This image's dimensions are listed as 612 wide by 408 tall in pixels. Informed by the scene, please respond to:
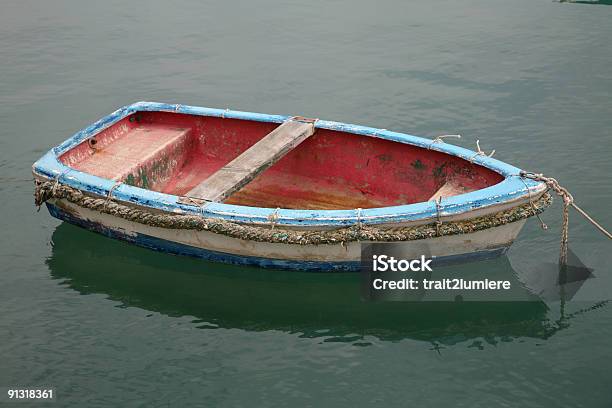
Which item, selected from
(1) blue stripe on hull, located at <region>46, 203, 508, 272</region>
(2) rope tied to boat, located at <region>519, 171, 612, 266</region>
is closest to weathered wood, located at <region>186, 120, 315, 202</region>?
(1) blue stripe on hull, located at <region>46, 203, 508, 272</region>

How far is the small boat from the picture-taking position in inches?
343

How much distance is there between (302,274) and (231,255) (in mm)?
883

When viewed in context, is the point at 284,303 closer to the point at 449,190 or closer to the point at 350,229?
the point at 350,229

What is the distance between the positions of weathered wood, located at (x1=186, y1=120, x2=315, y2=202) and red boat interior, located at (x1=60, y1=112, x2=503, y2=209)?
1.44 ft

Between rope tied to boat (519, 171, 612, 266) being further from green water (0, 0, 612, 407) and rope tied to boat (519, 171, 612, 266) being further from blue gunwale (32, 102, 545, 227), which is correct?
green water (0, 0, 612, 407)

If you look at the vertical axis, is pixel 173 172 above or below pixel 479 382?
above

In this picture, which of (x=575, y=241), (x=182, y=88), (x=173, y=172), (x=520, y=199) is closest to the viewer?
(x=520, y=199)

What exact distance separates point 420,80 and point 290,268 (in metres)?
7.34

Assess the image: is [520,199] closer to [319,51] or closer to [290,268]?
[290,268]

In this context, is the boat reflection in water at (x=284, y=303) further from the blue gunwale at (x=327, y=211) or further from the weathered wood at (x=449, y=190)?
the blue gunwale at (x=327, y=211)

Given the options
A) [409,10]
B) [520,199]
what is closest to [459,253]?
[520,199]

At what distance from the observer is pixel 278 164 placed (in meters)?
Result: 11.2

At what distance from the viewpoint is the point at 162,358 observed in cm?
834

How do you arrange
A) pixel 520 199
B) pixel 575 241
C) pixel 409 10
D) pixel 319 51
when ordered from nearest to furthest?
pixel 520 199 → pixel 575 241 → pixel 319 51 → pixel 409 10
